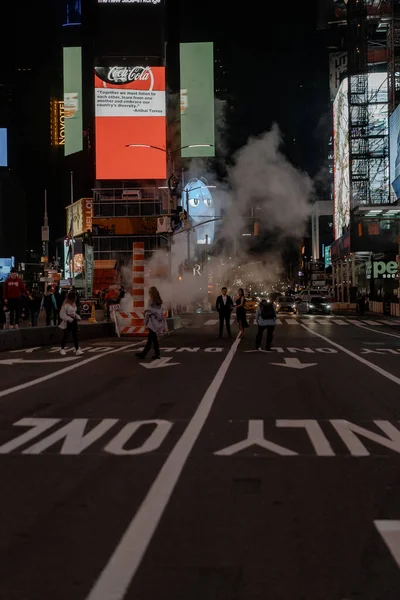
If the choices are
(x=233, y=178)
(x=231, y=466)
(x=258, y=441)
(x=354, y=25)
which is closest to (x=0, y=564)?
(x=231, y=466)

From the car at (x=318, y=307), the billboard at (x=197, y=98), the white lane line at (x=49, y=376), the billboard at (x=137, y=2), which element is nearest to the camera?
the white lane line at (x=49, y=376)

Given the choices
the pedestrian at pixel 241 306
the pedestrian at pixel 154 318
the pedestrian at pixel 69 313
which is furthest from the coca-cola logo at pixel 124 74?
the pedestrian at pixel 154 318

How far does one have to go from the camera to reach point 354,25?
72562 millimetres

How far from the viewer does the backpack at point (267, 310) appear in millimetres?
18188

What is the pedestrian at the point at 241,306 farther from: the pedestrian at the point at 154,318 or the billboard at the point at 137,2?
the billboard at the point at 137,2

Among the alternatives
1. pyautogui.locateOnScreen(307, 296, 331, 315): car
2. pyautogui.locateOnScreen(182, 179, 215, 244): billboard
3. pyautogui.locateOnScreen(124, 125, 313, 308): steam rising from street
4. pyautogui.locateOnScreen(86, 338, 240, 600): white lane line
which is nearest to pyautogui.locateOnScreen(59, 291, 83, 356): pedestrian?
pyautogui.locateOnScreen(86, 338, 240, 600): white lane line

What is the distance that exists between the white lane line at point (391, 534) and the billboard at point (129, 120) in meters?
60.8

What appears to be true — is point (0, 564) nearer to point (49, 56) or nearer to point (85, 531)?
point (85, 531)

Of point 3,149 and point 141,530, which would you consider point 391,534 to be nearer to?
point 141,530

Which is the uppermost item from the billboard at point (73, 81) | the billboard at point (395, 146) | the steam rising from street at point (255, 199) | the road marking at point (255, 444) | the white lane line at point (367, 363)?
the billboard at point (73, 81)

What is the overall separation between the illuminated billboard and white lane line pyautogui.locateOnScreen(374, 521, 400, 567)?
230 ft

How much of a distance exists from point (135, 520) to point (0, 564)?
3.54 feet

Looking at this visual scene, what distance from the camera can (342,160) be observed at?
261 ft

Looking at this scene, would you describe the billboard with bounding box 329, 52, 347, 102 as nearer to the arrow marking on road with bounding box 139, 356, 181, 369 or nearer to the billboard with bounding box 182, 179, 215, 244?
the billboard with bounding box 182, 179, 215, 244
